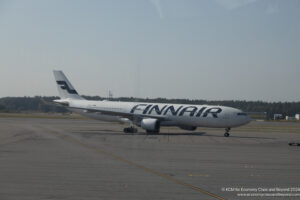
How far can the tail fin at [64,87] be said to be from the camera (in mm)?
50750

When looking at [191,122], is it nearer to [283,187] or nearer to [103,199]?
[283,187]

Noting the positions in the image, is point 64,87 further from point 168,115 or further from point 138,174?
point 138,174

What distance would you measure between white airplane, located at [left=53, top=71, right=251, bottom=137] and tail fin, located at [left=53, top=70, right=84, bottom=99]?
3139 mm

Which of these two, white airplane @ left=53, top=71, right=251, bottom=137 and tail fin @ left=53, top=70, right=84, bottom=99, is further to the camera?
tail fin @ left=53, top=70, right=84, bottom=99

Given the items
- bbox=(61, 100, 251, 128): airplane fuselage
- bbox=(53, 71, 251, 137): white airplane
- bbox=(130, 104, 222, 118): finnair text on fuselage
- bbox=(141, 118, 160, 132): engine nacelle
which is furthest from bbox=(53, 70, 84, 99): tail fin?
bbox=(141, 118, 160, 132): engine nacelle

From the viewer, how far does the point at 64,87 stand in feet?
167

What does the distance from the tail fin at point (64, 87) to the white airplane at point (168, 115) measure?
3139 millimetres

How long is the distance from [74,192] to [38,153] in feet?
34.3

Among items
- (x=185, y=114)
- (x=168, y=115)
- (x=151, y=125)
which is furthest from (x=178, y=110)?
(x=151, y=125)

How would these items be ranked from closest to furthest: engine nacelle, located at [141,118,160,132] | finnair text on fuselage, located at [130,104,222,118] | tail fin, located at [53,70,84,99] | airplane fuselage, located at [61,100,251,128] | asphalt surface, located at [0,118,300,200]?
asphalt surface, located at [0,118,300,200], airplane fuselage, located at [61,100,251,128], engine nacelle, located at [141,118,160,132], finnair text on fuselage, located at [130,104,222,118], tail fin, located at [53,70,84,99]

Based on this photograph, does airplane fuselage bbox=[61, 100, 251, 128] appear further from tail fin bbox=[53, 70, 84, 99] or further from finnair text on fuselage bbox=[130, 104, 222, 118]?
tail fin bbox=[53, 70, 84, 99]

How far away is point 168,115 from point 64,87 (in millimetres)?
17563

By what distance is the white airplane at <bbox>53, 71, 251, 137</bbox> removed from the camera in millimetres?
39844

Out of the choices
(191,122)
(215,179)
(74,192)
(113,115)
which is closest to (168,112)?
(191,122)
